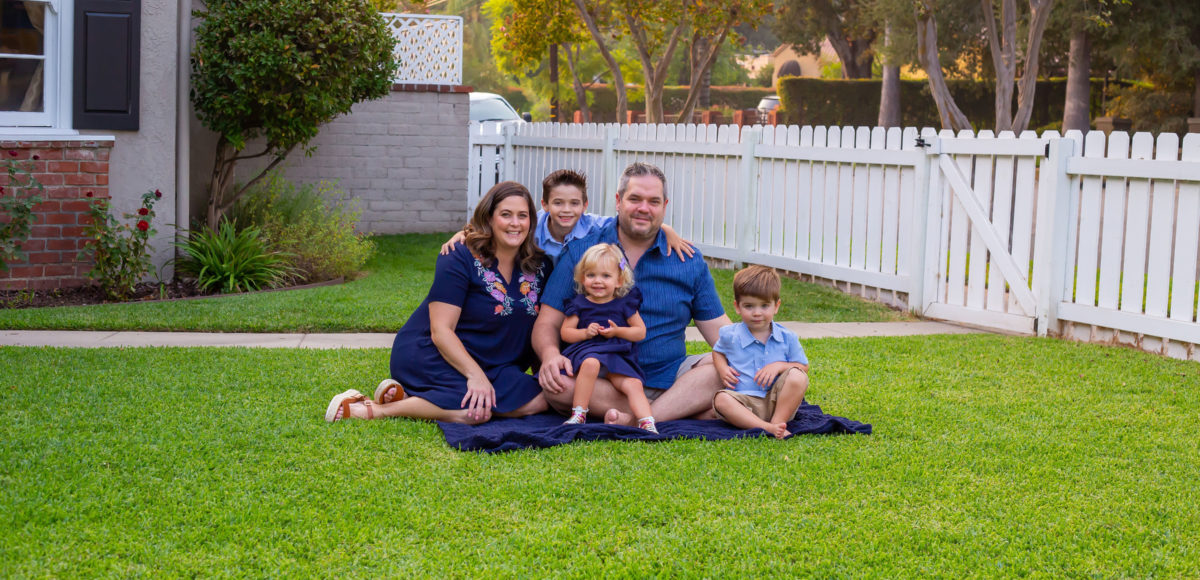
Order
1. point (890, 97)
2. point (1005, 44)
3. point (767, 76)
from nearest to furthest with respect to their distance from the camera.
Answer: point (1005, 44), point (890, 97), point (767, 76)

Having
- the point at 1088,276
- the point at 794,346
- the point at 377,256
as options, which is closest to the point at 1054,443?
the point at 794,346

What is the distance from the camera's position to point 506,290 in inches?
211

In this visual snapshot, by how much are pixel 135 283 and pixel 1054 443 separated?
6770mm

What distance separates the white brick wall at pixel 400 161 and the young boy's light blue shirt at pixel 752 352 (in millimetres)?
9170

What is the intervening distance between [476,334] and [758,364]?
127 centimetres

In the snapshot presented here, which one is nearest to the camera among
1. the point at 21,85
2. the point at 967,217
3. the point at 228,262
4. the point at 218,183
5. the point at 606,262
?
the point at 606,262

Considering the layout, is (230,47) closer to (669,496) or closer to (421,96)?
(421,96)

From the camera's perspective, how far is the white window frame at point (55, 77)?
28.6ft

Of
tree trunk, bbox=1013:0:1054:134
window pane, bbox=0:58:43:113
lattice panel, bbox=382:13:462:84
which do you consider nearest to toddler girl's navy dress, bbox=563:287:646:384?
window pane, bbox=0:58:43:113

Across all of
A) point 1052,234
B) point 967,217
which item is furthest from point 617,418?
point 967,217

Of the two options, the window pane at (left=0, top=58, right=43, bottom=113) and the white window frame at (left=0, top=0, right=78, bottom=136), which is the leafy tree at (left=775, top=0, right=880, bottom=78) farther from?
the window pane at (left=0, top=58, right=43, bottom=113)

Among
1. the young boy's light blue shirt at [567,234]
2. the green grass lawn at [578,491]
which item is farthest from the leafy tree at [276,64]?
the young boy's light blue shirt at [567,234]

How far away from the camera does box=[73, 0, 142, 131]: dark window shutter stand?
8.73 meters

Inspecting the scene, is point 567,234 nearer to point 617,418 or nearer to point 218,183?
point 617,418
